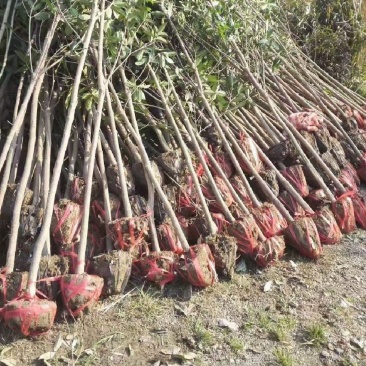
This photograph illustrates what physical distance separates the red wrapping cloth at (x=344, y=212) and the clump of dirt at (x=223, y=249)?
815 mm

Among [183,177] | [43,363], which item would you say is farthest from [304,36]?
[43,363]

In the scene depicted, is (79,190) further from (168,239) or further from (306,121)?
(306,121)

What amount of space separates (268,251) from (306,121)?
4.31 ft

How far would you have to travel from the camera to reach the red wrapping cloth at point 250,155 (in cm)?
375

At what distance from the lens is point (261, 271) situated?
10.7 feet

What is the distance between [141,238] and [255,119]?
166 centimetres

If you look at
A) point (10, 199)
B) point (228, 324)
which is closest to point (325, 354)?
point (228, 324)

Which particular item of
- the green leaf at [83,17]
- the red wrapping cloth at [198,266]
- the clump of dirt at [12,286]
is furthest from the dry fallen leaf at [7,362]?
the green leaf at [83,17]

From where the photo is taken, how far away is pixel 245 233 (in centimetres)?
317

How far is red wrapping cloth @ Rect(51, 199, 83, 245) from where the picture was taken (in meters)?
3.04

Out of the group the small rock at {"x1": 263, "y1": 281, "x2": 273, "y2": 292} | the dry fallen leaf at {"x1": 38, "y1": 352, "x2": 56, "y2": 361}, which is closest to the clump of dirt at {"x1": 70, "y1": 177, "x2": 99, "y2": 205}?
the dry fallen leaf at {"x1": 38, "y1": 352, "x2": 56, "y2": 361}

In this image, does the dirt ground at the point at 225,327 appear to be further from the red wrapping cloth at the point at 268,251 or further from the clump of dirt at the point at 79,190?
the clump of dirt at the point at 79,190

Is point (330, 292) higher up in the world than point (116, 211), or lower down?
lower down

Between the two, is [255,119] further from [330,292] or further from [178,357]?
[178,357]
